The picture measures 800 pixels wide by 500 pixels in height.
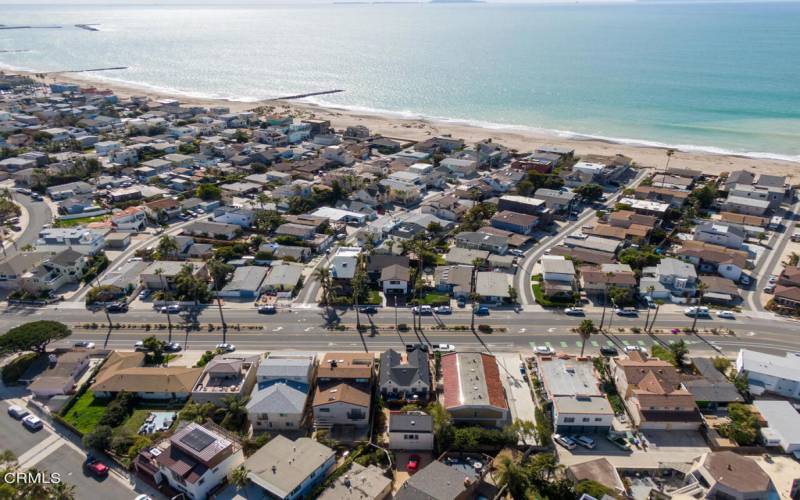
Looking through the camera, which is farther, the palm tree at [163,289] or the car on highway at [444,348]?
the palm tree at [163,289]

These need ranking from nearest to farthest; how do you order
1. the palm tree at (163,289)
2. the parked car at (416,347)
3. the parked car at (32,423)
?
the parked car at (32,423) → the parked car at (416,347) → the palm tree at (163,289)

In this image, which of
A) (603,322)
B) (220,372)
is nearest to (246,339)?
(220,372)

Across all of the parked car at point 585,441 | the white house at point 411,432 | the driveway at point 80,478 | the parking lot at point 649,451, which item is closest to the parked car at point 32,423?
the driveway at point 80,478

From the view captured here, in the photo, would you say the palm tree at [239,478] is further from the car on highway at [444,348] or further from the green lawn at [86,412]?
the car on highway at [444,348]

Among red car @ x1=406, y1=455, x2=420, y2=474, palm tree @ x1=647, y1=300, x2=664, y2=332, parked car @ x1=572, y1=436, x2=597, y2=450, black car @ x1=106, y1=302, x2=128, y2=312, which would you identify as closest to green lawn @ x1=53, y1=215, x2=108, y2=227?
black car @ x1=106, y1=302, x2=128, y2=312

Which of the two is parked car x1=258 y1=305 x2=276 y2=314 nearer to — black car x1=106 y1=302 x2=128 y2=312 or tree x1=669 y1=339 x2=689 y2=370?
black car x1=106 y1=302 x2=128 y2=312
